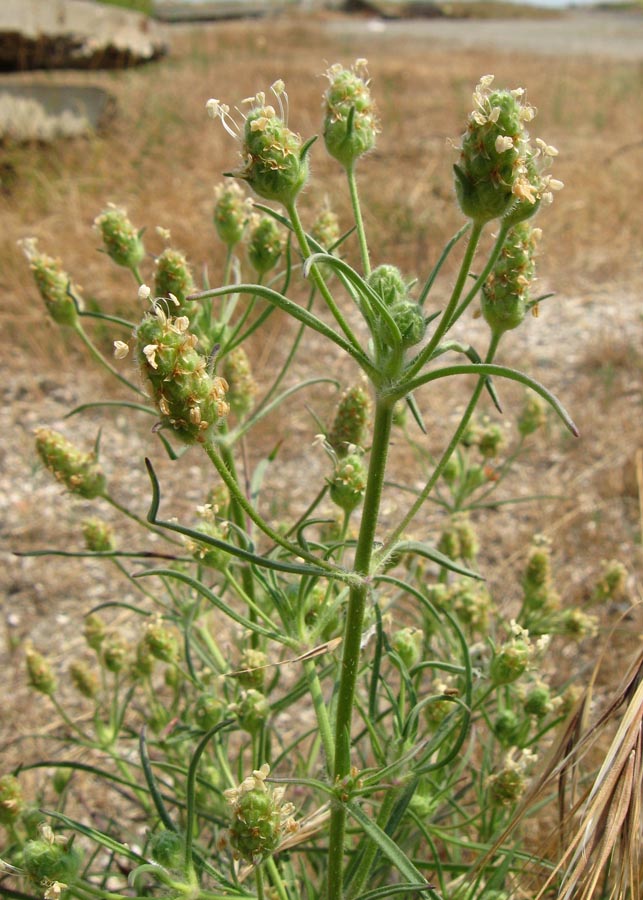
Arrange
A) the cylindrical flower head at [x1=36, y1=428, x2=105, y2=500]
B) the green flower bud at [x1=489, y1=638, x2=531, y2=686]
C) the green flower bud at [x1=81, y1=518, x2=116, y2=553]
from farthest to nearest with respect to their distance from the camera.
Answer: the green flower bud at [x1=81, y1=518, x2=116, y2=553], the cylindrical flower head at [x1=36, y1=428, x2=105, y2=500], the green flower bud at [x1=489, y1=638, x2=531, y2=686]

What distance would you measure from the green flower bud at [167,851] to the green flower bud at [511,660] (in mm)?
721

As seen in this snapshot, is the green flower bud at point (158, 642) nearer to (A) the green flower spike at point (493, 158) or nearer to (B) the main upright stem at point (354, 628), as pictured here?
(B) the main upright stem at point (354, 628)

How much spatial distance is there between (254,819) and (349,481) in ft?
2.03

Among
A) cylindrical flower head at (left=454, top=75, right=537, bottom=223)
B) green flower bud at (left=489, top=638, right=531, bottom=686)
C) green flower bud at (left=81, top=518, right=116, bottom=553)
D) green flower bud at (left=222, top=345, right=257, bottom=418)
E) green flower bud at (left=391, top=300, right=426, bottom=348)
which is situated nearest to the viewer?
cylindrical flower head at (left=454, top=75, right=537, bottom=223)

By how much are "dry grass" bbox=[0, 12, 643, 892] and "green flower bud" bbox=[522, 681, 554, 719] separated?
2.43 feet

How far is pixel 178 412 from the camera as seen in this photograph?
3.58ft

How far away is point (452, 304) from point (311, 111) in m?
8.98

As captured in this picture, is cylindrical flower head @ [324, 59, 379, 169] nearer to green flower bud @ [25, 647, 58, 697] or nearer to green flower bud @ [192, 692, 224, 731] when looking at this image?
green flower bud @ [192, 692, 224, 731]

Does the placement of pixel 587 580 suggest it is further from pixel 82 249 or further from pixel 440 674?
pixel 82 249

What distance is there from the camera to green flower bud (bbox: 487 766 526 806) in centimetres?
172

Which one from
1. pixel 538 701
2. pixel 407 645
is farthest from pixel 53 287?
pixel 538 701

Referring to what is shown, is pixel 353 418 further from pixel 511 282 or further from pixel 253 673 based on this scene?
pixel 253 673

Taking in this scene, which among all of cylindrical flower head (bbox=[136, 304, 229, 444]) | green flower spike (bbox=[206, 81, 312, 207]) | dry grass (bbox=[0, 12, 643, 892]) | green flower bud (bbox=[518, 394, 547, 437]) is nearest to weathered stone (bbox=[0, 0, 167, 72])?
dry grass (bbox=[0, 12, 643, 892])

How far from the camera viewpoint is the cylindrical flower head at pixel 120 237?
179 centimetres
